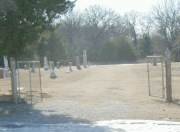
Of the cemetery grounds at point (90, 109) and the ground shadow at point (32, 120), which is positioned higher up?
the ground shadow at point (32, 120)

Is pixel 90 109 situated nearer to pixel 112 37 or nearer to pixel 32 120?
pixel 32 120

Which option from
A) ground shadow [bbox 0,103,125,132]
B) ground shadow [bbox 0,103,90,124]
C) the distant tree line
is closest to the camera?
ground shadow [bbox 0,103,125,132]

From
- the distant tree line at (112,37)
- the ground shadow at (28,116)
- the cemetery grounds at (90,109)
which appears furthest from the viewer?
the distant tree line at (112,37)

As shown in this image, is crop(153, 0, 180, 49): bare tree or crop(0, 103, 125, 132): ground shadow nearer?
crop(0, 103, 125, 132): ground shadow

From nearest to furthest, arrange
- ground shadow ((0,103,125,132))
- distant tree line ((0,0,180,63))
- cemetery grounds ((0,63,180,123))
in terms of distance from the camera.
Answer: ground shadow ((0,103,125,132)) → cemetery grounds ((0,63,180,123)) → distant tree line ((0,0,180,63))

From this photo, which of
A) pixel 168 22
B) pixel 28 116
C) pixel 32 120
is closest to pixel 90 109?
pixel 28 116

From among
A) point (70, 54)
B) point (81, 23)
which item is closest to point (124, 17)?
point (81, 23)

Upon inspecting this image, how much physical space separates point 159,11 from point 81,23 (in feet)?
53.2

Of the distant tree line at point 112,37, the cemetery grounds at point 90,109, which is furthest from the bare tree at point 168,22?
the cemetery grounds at point 90,109

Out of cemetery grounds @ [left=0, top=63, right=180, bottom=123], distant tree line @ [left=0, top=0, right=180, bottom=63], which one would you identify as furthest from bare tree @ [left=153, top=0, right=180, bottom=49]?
cemetery grounds @ [left=0, top=63, right=180, bottom=123]

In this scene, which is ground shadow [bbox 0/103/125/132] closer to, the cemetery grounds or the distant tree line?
the cemetery grounds

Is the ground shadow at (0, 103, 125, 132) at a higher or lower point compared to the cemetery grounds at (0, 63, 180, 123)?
higher

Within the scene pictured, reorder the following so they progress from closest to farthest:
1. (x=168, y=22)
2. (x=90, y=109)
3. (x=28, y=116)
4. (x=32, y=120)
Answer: (x=32, y=120)
(x=28, y=116)
(x=90, y=109)
(x=168, y=22)

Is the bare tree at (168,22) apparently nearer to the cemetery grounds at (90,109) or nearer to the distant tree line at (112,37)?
the distant tree line at (112,37)
